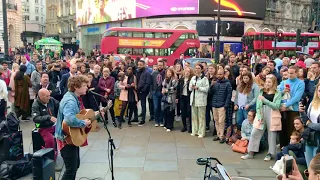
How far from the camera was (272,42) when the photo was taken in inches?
1282

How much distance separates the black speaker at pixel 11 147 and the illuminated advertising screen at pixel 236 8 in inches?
1601

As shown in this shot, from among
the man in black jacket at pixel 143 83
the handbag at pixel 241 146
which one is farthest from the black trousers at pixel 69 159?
the man in black jacket at pixel 143 83

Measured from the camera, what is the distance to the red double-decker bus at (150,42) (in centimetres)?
2861

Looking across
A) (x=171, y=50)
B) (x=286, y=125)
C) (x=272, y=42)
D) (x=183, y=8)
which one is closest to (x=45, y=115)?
(x=286, y=125)

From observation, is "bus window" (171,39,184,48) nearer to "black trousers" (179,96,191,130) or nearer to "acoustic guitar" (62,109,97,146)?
"black trousers" (179,96,191,130)

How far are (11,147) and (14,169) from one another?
46cm

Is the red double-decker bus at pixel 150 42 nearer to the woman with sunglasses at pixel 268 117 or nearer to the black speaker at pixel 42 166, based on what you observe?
the woman with sunglasses at pixel 268 117

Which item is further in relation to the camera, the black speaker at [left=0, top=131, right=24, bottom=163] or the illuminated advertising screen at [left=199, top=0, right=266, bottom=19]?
the illuminated advertising screen at [left=199, top=0, right=266, bottom=19]

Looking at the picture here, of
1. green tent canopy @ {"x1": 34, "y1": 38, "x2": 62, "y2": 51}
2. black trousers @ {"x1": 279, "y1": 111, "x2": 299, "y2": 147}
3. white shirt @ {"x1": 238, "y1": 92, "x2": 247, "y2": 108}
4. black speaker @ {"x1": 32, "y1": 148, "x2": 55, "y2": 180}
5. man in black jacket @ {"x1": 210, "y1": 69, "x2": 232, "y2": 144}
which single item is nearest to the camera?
black speaker @ {"x1": 32, "y1": 148, "x2": 55, "y2": 180}

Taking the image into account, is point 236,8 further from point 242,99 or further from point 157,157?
point 157,157

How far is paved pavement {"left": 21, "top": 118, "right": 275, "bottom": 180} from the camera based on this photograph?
19.7 ft

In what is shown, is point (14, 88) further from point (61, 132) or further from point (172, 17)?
point (172, 17)

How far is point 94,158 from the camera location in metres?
6.89

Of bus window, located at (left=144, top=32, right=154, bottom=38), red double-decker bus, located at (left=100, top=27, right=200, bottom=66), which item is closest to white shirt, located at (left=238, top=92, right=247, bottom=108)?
red double-decker bus, located at (left=100, top=27, right=200, bottom=66)
